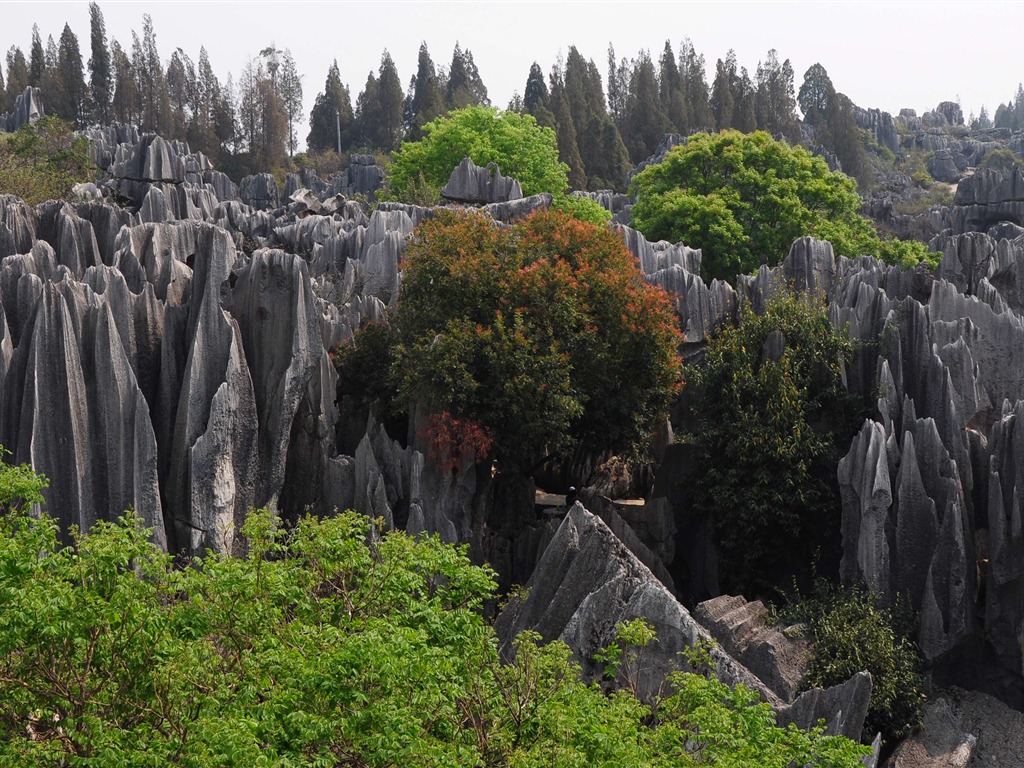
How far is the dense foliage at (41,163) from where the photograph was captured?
35.4m

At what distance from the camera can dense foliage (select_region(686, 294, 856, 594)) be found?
18.2 metres

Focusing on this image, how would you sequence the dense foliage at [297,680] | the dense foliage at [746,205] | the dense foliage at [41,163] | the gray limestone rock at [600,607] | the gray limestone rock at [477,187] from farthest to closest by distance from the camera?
1. the gray limestone rock at [477,187]
2. the dense foliage at [746,205]
3. the dense foliage at [41,163]
4. the gray limestone rock at [600,607]
5. the dense foliage at [297,680]

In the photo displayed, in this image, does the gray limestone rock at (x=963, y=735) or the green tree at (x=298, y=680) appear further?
the gray limestone rock at (x=963, y=735)

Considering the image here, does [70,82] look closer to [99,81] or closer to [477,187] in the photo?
[99,81]

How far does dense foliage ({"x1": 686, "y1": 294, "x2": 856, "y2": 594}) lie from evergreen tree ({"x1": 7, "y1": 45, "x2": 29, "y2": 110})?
72.7 meters

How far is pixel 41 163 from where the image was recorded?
4266 cm

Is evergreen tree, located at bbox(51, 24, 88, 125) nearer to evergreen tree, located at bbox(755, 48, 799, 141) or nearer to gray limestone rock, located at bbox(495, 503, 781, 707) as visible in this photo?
evergreen tree, located at bbox(755, 48, 799, 141)

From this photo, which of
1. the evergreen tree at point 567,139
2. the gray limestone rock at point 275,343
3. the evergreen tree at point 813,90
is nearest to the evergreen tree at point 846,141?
the evergreen tree at point 813,90

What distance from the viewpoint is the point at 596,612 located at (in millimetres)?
12758

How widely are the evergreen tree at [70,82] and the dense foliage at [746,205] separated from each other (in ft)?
178

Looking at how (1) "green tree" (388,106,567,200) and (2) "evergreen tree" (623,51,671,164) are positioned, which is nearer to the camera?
(1) "green tree" (388,106,567,200)

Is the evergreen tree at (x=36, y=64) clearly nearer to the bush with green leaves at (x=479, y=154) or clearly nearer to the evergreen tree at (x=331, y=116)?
the evergreen tree at (x=331, y=116)

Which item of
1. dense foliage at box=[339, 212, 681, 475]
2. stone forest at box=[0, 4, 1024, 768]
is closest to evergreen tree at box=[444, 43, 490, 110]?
stone forest at box=[0, 4, 1024, 768]

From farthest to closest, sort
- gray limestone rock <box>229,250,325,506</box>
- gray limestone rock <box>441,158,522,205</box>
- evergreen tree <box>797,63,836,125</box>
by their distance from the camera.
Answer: evergreen tree <box>797,63,836,125</box> < gray limestone rock <box>441,158,522,205</box> < gray limestone rock <box>229,250,325,506</box>
